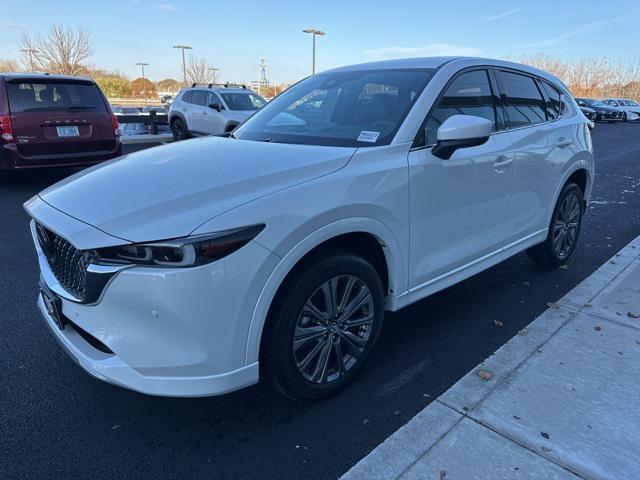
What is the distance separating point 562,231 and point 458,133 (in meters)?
2.43

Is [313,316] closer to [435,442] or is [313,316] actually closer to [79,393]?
[435,442]

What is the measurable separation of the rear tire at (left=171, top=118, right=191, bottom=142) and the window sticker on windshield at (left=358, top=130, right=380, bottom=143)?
13.0 meters

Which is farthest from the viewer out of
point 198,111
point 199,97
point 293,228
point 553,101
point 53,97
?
point 199,97

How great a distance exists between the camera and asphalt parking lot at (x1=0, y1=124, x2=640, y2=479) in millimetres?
2225

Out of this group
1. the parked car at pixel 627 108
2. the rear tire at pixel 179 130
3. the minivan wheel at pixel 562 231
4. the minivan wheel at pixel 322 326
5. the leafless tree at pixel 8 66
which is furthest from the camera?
the leafless tree at pixel 8 66

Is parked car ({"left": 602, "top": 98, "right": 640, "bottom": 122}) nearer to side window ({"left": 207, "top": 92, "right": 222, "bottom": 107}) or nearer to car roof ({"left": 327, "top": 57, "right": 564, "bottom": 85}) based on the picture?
side window ({"left": 207, "top": 92, "right": 222, "bottom": 107})

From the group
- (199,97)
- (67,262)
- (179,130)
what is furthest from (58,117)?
(179,130)

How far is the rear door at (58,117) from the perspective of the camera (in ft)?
22.8

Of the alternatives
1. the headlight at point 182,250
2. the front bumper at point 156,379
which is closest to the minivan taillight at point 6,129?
the front bumper at point 156,379

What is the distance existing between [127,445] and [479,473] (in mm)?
1634

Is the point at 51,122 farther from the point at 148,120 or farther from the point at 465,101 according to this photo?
the point at 148,120

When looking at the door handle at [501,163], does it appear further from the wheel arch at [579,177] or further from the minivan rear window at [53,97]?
the minivan rear window at [53,97]

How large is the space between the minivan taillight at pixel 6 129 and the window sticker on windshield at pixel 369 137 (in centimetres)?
613

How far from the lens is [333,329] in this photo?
258 cm
